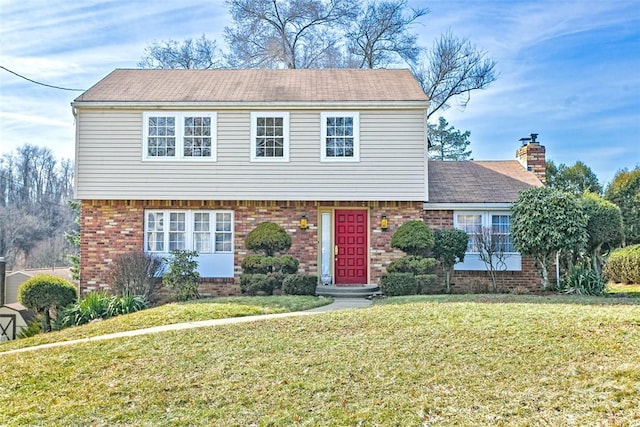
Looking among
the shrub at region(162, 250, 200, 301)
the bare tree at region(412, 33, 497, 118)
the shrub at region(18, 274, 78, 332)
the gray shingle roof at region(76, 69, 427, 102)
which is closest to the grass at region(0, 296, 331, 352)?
the shrub at region(162, 250, 200, 301)

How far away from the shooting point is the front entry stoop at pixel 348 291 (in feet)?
47.6

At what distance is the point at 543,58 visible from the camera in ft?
62.7

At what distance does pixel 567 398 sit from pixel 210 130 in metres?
12.2

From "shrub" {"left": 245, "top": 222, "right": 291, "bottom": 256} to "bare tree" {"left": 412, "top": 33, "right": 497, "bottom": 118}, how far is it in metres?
14.9

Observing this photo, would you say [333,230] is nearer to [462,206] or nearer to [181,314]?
[462,206]

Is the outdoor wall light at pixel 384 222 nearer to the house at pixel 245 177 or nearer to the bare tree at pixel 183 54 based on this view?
the house at pixel 245 177

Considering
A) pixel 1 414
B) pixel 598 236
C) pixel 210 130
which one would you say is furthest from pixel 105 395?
pixel 598 236

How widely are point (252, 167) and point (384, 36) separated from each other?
1608 cm

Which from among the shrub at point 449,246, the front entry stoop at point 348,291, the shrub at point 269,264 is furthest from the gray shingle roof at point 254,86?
the front entry stoop at point 348,291

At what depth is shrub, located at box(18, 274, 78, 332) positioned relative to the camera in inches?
505

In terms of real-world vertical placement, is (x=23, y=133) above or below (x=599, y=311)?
above

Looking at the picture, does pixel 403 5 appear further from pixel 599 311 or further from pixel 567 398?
pixel 567 398

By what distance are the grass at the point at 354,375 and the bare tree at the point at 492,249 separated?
245 inches

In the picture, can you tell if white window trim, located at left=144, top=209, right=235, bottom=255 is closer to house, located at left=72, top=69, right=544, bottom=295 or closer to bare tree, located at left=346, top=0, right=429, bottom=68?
house, located at left=72, top=69, right=544, bottom=295
